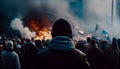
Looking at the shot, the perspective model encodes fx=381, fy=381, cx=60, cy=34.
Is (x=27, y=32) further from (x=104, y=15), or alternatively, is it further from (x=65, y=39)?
(x=65, y=39)

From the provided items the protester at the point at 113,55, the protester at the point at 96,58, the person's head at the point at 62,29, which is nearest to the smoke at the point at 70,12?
the protester at the point at 113,55

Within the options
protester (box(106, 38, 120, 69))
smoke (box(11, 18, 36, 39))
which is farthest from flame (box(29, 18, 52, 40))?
protester (box(106, 38, 120, 69))

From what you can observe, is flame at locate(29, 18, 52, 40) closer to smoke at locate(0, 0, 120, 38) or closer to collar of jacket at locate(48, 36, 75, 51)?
smoke at locate(0, 0, 120, 38)

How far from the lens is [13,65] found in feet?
25.1

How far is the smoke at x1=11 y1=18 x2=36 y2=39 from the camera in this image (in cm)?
3120

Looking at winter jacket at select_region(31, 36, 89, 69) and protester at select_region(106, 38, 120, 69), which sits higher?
winter jacket at select_region(31, 36, 89, 69)

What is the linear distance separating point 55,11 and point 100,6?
7298 millimetres

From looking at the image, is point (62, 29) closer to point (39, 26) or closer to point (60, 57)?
point (60, 57)

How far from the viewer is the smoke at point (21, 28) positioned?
102ft

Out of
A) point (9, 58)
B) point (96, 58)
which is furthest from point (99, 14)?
point (9, 58)

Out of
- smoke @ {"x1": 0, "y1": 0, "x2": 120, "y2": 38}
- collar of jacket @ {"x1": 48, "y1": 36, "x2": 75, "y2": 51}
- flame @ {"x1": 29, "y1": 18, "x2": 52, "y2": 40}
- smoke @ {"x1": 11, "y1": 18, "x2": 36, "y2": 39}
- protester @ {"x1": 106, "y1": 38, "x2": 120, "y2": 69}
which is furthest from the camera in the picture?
smoke @ {"x1": 0, "y1": 0, "x2": 120, "y2": 38}

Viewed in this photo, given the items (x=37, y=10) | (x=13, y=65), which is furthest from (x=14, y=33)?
(x=13, y=65)

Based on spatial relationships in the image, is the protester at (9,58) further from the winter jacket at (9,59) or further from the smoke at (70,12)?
the smoke at (70,12)

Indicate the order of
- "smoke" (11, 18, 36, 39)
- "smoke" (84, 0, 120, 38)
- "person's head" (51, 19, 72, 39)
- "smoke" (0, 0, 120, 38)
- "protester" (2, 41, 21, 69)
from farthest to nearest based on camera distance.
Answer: "smoke" (84, 0, 120, 38), "smoke" (0, 0, 120, 38), "smoke" (11, 18, 36, 39), "protester" (2, 41, 21, 69), "person's head" (51, 19, 72, 39)
